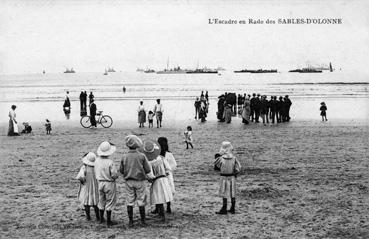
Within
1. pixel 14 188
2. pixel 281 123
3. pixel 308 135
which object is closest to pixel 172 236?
pixel 14 188

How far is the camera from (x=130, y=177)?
745cm

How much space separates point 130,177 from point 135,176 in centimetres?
9

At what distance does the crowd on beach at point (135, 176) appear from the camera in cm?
749

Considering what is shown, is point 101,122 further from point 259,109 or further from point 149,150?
point 149,150

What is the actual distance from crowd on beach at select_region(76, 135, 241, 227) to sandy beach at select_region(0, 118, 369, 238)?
351 millimetres

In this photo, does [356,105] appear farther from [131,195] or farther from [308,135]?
[131,195]

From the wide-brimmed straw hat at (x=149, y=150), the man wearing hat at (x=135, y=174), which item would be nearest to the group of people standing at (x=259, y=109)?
the wide-brimmed straw hat at (x=149, y=150)

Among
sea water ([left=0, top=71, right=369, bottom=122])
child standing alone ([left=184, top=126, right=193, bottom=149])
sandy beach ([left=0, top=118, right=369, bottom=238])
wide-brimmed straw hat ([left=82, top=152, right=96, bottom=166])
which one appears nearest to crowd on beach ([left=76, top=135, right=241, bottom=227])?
wide-brimmed straw hat ([left=82, top=152, right=96, bottom=166])

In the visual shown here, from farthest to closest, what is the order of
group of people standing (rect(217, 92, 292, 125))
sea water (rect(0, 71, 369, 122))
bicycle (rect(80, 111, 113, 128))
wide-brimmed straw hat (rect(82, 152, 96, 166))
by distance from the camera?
sea water (rect(0, 71, 369, 122))
group of people standing (rect(217, 92, 292, 125))
bicycle (rect(80, 111, 113, 128))
wide-brimmed straw hat (rect(82, 152, 96, 166))

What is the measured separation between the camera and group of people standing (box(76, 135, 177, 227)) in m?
7.48

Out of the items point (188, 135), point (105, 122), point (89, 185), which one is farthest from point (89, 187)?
point (105, 122)

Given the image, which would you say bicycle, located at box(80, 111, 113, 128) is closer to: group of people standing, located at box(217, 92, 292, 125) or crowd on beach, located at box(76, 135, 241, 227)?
group of people standing, located at box(217, 92, 292, 125)

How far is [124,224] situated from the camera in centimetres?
778

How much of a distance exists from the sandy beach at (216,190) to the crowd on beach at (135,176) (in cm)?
35
